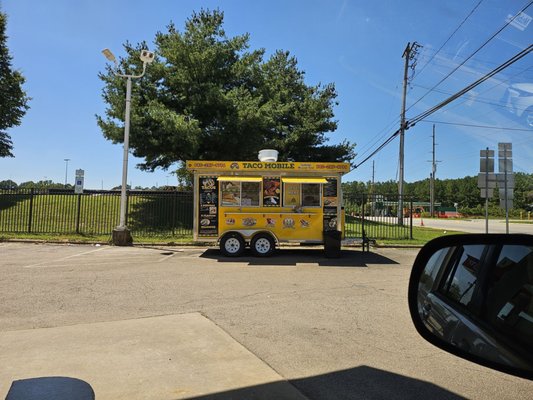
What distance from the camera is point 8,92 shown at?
29828mm

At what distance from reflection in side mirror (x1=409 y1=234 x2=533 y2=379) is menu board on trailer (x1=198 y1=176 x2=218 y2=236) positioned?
11.9m

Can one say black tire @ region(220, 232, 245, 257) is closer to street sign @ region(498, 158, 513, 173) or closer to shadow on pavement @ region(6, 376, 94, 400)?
shadow on pavement @ region(6, 376, 94, 400)

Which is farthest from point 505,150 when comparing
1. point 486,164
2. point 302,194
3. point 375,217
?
point 302,194

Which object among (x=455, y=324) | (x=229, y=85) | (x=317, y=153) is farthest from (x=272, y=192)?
(x=317, y=153)

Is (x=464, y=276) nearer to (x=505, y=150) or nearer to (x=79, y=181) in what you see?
(x=505, y=150)

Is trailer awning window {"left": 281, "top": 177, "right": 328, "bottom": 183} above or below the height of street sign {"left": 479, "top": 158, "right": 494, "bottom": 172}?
below

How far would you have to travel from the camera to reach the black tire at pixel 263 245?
13.5 m

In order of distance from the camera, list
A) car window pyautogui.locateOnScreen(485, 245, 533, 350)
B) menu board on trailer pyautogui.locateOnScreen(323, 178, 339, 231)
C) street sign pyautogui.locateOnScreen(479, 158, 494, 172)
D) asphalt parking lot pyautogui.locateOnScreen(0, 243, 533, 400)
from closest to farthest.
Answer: car window pyautogui.locateOnScreen(485, 245, 533, 350) < asphalt parking lot pyautogui.locateOnScreen(0, 243, 533, 400) < menu board on trailer pyautogui.locateOnScreen(323, 178, 339, 231) < street sign pyautogui.locateOnScreen(479, 158, 494, 172)

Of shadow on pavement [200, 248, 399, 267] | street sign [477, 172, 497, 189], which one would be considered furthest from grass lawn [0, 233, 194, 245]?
street sign [477, 172, 497, 189]

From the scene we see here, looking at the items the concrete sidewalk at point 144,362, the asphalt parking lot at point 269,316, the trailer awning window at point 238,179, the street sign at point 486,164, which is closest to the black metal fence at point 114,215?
the street sign at point 486,164

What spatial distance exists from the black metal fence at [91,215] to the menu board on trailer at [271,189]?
7.29 meters

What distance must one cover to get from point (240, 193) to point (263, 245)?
6.24 feet

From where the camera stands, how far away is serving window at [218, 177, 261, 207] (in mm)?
13891

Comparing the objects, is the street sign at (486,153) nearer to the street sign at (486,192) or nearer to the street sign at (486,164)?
the street sign at (486,164)
